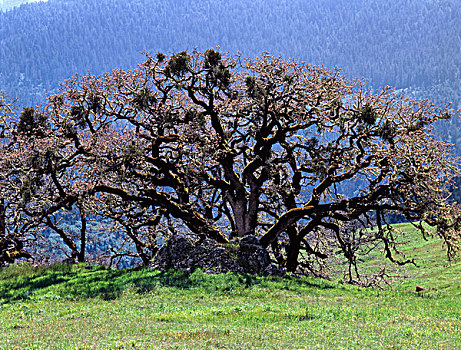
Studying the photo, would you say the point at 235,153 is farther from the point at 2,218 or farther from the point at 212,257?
the point at 2,218

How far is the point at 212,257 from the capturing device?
94.9ft

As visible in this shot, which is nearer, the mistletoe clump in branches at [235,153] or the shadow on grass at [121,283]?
the shadow on grass at [121,283]

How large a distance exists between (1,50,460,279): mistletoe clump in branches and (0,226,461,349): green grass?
5.29m

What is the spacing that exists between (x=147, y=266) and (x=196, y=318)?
41.2 ft

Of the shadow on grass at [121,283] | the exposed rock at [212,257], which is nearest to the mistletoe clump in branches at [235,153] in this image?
the exposed rock at [212,257]

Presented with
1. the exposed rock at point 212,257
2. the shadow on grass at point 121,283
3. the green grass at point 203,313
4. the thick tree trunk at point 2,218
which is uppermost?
the thick tree trunk at point 2,218

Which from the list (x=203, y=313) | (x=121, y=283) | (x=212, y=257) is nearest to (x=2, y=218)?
(x=121, y=283)

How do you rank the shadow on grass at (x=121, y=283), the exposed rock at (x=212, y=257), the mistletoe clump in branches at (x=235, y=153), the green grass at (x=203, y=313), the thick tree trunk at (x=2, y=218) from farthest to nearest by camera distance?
1. the thick tree trunk at (x=2, y=218)
2. the mistletoe clump in branches at (x=235, y=153)
3. the exposed rock at (x=212, y=257)
4. the shadow on grass at (x=121, y=283)
5. the green grass at (x=203, y=313)

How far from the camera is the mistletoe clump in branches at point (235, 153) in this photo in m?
31.0

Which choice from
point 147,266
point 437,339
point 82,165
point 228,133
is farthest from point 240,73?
point 437,339

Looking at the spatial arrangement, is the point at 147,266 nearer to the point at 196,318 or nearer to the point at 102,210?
the point at 102,210

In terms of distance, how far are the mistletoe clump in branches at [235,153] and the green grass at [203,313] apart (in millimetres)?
5289

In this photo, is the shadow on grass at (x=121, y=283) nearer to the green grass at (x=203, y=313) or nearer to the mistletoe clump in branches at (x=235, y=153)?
the green grass at (x=203, y=313)

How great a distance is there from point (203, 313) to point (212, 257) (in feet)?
31.5
